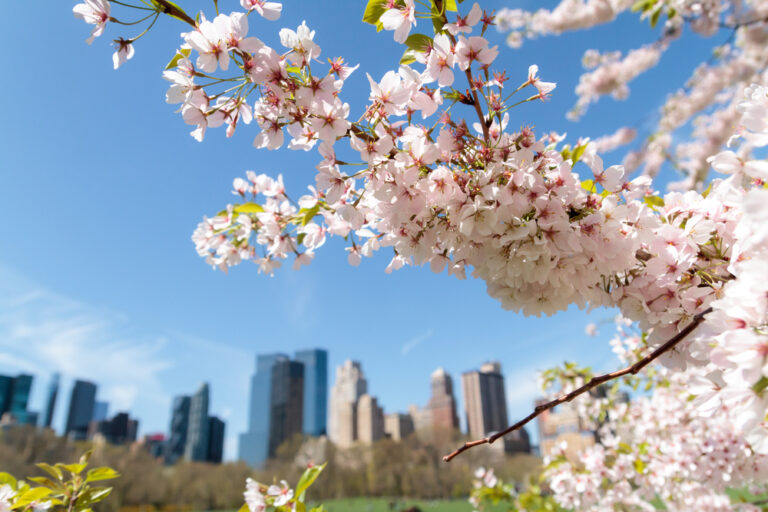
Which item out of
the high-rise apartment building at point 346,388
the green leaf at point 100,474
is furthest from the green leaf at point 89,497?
the high-rise apartment building at point 346,388

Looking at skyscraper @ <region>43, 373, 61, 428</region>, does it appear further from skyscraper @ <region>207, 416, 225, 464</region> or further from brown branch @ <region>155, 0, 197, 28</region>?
brown branch @ <region>155, 0, 197, 28</region>

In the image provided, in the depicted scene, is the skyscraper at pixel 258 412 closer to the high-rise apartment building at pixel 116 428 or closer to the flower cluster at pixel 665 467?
the high-rise apartment building at pixel 116 428

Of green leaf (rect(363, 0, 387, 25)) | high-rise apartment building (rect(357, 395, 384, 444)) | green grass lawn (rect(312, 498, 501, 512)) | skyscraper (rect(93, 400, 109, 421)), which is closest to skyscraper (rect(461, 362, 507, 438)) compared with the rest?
green grass lawn (rect(312, 498, 501, 512))

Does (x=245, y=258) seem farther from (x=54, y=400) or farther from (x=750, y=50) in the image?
→ (x=54, y=400)

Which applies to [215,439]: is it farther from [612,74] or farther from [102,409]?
[612,74]

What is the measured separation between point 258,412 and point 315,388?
22.2m

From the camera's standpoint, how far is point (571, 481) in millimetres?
3111

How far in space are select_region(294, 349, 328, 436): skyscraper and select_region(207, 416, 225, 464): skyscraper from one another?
41981 mm

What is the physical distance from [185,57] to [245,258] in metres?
0.85

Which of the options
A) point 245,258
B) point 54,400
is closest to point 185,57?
point 245,258

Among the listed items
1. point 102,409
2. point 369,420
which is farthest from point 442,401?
point 102,409

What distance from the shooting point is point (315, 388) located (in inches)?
6009

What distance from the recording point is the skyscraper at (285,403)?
95188 millimetres

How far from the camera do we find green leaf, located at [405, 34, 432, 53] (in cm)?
97
